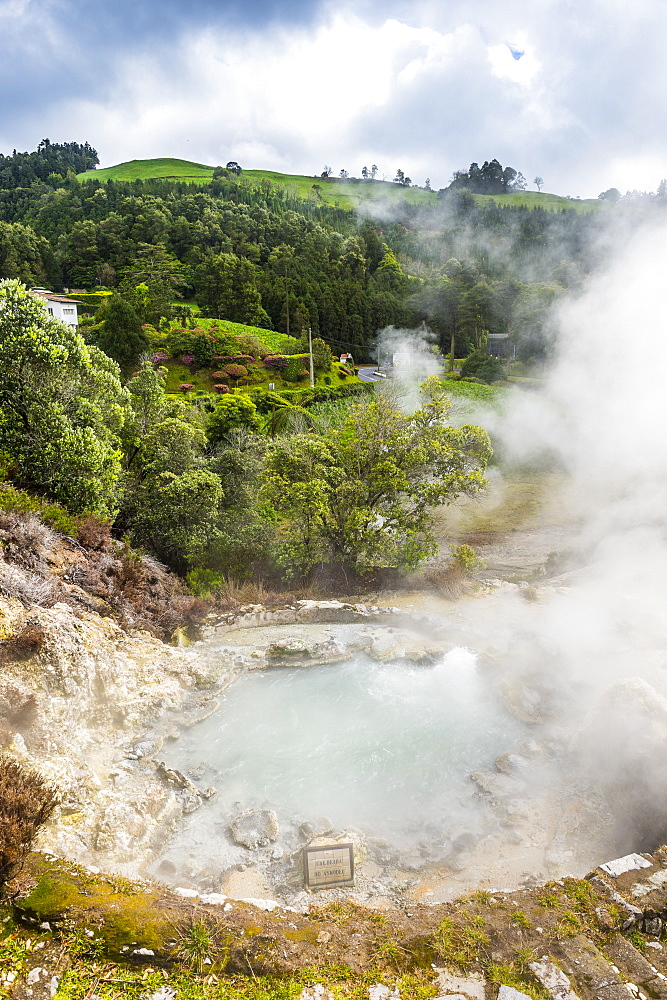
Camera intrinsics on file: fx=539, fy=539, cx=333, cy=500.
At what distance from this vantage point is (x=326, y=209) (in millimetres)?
78250

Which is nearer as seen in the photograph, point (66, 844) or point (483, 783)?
point (66, 844)

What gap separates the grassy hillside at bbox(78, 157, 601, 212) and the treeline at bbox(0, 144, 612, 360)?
430 inches

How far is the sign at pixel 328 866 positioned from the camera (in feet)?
18.8

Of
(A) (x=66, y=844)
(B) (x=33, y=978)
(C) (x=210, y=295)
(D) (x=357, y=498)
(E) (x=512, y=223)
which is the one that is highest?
(E) (x=512, y=223)

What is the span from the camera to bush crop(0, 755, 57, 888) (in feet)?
14.5

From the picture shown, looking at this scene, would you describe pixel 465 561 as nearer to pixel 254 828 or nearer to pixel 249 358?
pixel 254 828

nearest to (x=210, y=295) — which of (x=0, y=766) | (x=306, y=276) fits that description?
(x=306, y=276)

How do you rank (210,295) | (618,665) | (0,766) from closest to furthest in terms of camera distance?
(0,766)
(618,665)
(210,295)

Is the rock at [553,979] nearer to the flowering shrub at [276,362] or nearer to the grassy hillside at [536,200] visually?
the flowering shrub at [276,362]

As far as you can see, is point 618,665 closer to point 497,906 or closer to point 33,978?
point 497,906

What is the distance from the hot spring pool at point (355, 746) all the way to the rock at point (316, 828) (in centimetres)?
11

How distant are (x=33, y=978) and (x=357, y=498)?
11299mm

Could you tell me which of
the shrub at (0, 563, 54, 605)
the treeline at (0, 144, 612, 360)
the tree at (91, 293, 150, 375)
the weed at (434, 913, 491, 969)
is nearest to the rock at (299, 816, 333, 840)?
the weed at (434, 913, 491, 969)

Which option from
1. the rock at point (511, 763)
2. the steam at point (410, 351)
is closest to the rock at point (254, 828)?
the rock at point (511, 763)
